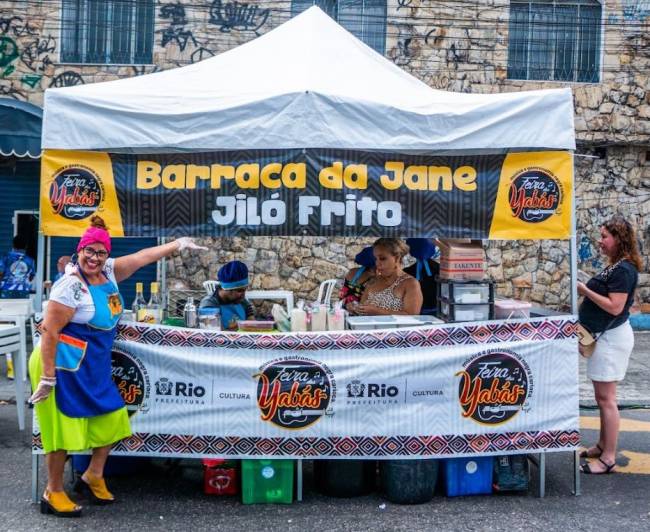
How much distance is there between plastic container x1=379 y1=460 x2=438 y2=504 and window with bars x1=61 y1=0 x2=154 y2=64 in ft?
34.2

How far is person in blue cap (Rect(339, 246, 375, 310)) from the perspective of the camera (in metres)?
6.74

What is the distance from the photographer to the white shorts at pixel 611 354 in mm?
5523

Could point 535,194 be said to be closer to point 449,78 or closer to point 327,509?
point 327,509

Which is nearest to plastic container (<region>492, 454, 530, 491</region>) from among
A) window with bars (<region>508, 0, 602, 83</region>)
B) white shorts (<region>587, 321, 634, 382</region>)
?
white shorts (<region>587, 321, 634, 382</region>)

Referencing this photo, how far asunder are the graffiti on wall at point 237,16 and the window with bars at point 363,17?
2.10 ft

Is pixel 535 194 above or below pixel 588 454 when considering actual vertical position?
above

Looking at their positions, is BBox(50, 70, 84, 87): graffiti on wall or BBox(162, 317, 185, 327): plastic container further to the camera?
BBox(50, 70, 84, 87): graffiti on wall

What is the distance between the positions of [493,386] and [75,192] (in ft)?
10.4

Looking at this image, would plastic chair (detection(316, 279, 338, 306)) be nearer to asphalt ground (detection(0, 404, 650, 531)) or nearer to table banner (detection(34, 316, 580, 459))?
table banner (detection(34, 316, 580, 459))

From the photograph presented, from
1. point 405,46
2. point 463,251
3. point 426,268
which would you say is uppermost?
point 405,46

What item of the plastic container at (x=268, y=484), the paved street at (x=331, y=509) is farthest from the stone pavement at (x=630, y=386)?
the plastic container at (x=268, y=484)

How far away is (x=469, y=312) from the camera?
532 cm

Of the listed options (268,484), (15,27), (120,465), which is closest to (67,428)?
(120,465)

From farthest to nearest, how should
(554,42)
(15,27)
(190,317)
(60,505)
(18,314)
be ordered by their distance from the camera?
(554,42)
(15,27)
(18,314)
(190,317)
(60,505)
